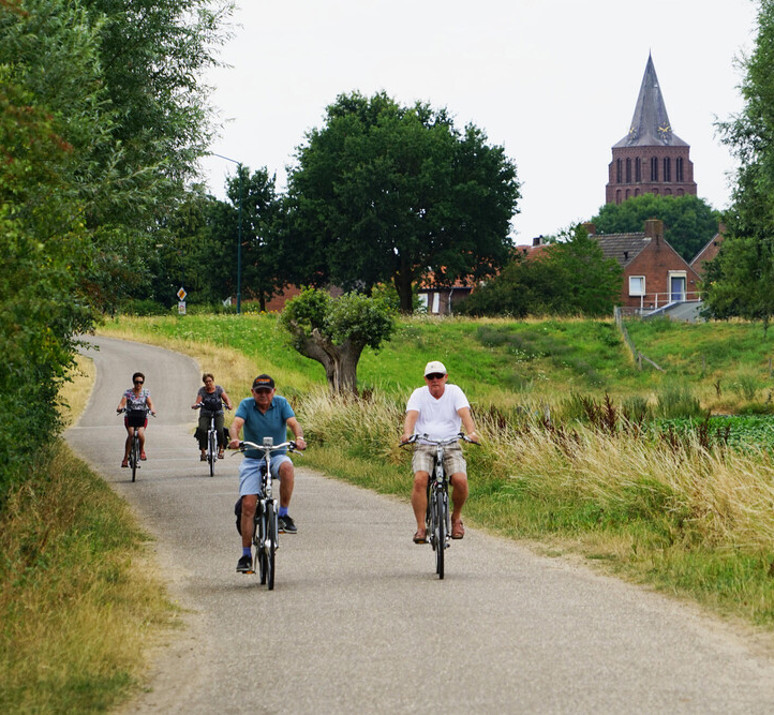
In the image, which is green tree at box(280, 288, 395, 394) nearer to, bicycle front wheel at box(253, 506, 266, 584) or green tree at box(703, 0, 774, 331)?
green tree at box(703, 0, 774, 331)

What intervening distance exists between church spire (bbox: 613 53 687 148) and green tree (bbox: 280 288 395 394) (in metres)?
144

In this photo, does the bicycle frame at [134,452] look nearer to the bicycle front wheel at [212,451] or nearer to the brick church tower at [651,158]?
the bicycle front wheel at [212,451]

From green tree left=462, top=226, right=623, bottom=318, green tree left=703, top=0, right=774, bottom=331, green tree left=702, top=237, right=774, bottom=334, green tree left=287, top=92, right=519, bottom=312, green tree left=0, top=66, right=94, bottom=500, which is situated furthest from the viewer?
green tree left=462, top=226, right=623, bottom=318

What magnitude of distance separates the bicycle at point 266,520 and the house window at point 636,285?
8768 cm

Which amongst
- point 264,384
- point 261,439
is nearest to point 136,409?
point 261,439

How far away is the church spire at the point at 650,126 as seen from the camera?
171m

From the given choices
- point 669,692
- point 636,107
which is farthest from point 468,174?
point 636,107

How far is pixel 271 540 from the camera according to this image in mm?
9742

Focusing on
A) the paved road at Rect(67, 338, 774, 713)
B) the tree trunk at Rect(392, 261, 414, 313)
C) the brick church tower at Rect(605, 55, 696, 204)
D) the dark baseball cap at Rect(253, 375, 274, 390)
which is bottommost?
the paved road at Rect(67, 338, 774, 713)

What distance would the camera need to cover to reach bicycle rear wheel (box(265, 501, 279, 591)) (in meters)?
9.66

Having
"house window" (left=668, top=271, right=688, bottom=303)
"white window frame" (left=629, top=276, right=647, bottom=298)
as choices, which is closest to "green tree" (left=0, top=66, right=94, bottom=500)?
"white window frame" (left=629, top=276, right=647, bottom=298)

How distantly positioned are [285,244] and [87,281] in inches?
2190

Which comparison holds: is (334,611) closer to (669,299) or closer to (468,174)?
(468,174)

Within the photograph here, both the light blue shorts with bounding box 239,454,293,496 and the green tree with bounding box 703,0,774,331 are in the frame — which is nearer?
the light blue shorts with bounding box 239,454,293,496
